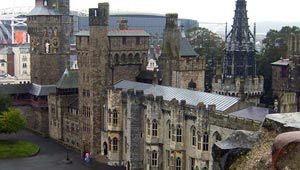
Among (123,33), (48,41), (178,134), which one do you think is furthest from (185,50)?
(48,41)

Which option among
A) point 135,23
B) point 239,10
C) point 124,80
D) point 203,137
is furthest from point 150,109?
point 135,23

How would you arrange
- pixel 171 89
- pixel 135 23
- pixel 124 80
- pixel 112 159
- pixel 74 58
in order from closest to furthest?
pixel 171 89, pixel 112 159, pixel 124 80, pixel 74 58, pixel 135 23

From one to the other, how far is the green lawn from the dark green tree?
3546 centimetres

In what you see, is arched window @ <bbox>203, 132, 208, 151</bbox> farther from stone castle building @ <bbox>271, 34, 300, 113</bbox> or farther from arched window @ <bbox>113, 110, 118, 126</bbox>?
stone castle building @ <bbox>271, 34, 300, 113</bbox>

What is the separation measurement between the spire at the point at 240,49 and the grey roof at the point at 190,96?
14098 mm

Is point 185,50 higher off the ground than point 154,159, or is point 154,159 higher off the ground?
point 185,50

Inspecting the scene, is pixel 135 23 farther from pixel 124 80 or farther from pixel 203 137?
pixel 203 137

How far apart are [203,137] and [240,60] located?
2548 centimetres

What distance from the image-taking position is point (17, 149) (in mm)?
62656

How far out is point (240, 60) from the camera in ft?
218

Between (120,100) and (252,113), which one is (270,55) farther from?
(252,113)

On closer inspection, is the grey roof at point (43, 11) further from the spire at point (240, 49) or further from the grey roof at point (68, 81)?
the spire at point (240, 49)

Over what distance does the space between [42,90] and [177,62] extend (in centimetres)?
2427

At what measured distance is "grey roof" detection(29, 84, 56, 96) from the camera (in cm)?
7674
